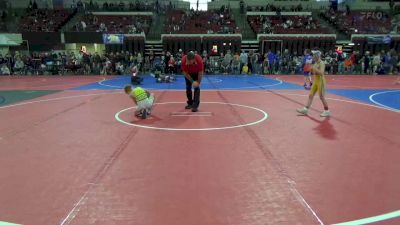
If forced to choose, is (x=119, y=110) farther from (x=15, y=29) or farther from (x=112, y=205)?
(x=15, y=29)

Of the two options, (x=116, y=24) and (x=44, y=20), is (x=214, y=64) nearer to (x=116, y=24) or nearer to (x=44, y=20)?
(x=116, y=24)

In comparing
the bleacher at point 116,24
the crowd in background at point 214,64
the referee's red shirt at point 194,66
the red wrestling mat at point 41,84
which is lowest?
the red wrestling mat at point 41,84

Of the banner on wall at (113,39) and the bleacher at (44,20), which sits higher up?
the bleacher at (44,20)

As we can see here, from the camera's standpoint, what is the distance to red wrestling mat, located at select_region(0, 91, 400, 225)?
12.8ft

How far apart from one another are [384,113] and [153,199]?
756cm

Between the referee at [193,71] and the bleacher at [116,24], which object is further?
the bleacher at [116,24]

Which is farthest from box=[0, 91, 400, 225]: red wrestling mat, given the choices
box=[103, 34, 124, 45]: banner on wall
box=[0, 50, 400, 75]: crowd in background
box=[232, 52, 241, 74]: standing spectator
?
box=[103, 34, 124, 45]: banner on wall

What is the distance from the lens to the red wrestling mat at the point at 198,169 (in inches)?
153

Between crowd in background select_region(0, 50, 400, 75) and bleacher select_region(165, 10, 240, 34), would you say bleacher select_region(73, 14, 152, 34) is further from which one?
crowd in background select_region(0, 50, 400, 75)

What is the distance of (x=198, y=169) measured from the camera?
16.9ft

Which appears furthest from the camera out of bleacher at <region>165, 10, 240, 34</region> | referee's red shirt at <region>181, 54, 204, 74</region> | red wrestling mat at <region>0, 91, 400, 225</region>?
bleacher at <region>165, 10, 240, 34</region>

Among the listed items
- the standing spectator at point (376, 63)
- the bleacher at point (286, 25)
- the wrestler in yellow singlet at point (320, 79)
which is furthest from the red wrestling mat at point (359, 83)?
the bleacher at point (286, 25)

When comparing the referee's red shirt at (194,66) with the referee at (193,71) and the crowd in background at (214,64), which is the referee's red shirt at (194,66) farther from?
the crowd in background at (214,64)

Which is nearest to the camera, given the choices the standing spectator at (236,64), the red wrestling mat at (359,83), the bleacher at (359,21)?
the red wrestling mat at (359,83)
